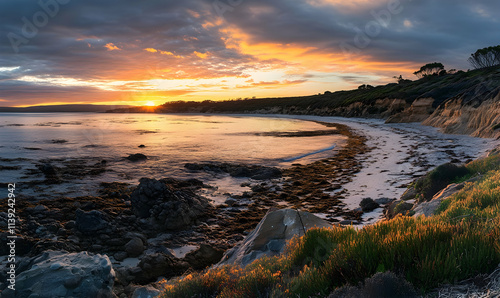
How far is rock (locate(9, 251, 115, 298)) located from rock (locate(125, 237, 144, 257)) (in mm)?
2008

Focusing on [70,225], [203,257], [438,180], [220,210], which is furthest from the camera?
[220,210]

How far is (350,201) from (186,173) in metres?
8.88

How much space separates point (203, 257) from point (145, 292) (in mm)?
2053

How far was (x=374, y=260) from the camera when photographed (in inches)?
120

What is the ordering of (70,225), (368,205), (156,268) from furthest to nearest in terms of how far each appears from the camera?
(368,205) < (70,225) < (156,268)

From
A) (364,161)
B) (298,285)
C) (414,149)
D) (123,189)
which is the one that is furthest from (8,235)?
(414,149)

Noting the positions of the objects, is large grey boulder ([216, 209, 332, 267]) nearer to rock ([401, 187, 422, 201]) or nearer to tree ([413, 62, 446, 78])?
rock ([401, 187, 422, 201])

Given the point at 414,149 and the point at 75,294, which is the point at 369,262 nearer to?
the point at 75,294

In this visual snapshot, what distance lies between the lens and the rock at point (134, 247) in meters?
6.81

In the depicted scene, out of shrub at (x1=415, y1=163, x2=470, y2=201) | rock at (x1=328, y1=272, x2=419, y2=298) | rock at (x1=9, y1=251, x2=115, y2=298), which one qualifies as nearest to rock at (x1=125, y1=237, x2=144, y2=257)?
rock at (x1=9, y1=251, x2=115, y2=298)

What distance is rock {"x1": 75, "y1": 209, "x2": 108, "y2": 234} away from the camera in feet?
25.1

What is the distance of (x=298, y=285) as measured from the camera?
9.74 feet

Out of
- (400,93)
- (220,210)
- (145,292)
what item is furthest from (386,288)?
(400,93)

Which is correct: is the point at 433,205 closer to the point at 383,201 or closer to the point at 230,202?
the point at 383,201
